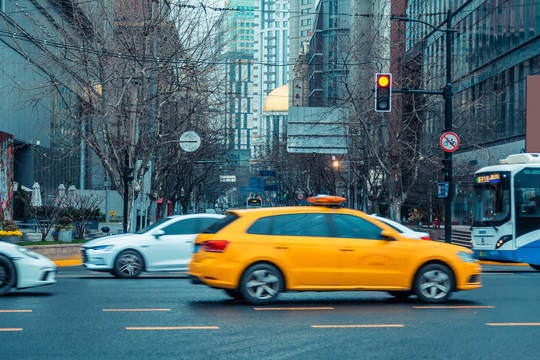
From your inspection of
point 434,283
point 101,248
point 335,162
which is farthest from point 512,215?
point 335,162

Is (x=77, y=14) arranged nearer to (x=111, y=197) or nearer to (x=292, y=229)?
(x=292, y=229)

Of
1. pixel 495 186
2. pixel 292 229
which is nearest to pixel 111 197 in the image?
pixel 495 186

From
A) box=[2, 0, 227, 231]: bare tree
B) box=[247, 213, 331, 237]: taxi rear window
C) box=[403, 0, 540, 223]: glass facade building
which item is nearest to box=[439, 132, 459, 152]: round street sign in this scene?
box=[403, 0, 540, 223]: glass facade building

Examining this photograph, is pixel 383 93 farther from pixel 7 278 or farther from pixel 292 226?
pixel 7 278

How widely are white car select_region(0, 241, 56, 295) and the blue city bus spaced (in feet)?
44.1

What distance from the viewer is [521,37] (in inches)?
1602

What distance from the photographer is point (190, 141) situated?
101 feet

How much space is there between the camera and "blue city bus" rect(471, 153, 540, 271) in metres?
21.0

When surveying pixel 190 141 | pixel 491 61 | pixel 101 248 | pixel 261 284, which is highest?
pixel 491 61

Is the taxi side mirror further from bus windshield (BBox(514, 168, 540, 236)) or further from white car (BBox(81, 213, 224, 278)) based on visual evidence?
bus windshield (BBox(514, 168, 540, 236))

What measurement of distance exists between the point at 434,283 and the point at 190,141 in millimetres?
19551

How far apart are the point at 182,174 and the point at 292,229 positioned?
1456 inches

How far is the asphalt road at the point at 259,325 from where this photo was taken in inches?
324

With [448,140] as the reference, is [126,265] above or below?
below
